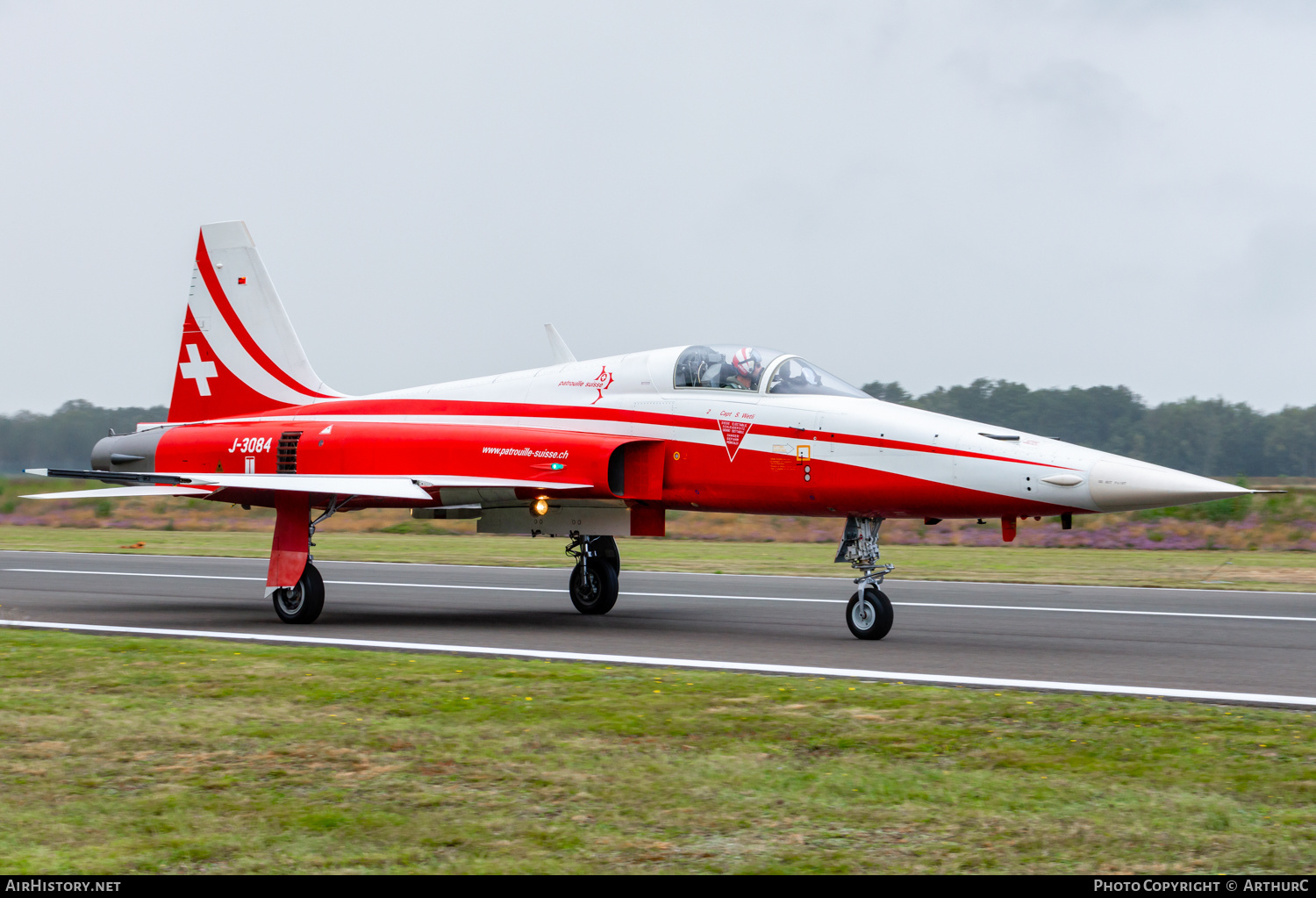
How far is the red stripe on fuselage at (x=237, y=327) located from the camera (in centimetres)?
1611

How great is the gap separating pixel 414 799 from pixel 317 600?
26.9 feet

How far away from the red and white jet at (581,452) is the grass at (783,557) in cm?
829

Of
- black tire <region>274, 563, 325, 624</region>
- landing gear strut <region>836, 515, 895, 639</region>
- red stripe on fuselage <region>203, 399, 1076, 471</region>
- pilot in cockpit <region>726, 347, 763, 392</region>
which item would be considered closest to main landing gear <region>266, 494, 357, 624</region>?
black tire <region>274, 563, 325, 624</region>

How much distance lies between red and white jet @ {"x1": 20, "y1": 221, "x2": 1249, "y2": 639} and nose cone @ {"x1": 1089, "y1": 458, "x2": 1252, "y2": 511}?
0.02 metres

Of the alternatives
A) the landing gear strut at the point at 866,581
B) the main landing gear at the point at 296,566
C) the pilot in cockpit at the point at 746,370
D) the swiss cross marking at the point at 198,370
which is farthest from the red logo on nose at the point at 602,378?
the swiss cross marking at the point at 198,370

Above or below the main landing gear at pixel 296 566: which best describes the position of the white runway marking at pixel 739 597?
below

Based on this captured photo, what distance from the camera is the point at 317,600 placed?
510 inches

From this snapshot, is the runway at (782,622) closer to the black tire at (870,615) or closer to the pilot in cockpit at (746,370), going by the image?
the black tire at (870,615)

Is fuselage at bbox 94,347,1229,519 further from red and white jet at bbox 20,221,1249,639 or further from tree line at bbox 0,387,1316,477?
tree line at bbox 0,387,1316,477

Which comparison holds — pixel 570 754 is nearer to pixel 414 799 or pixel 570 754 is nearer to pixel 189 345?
pixel 414 799

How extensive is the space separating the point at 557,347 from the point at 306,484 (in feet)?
10.9

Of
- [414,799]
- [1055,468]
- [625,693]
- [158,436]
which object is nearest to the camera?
[414,799]

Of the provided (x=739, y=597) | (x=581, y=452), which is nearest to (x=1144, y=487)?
(x=581, y=452)
